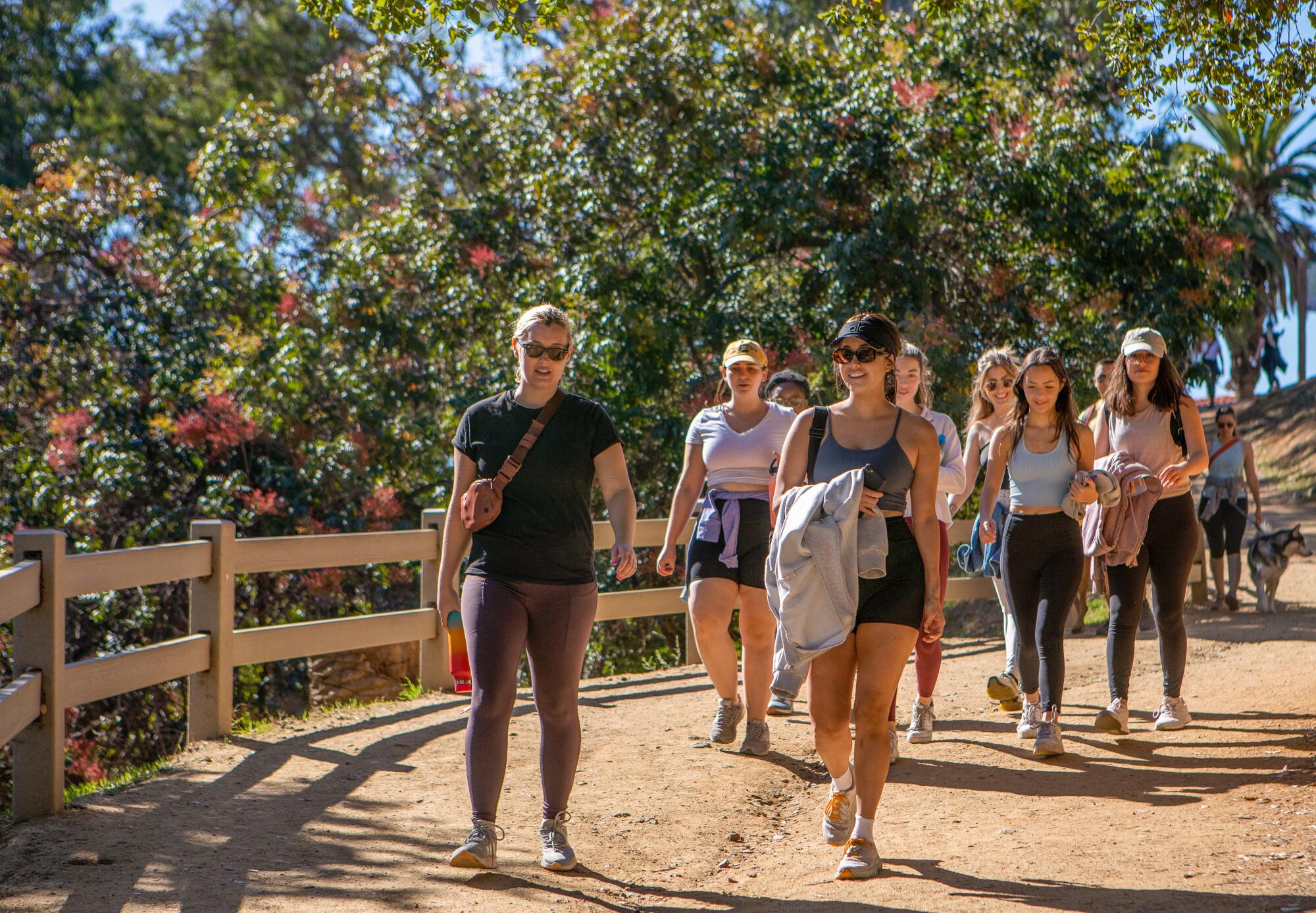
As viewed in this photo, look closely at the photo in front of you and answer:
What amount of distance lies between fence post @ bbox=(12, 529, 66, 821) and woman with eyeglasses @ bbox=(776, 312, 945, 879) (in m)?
3.05

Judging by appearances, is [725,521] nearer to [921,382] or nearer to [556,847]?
[921,382]

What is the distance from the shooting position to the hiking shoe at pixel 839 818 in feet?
15.1

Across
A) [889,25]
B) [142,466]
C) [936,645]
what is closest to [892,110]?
[889,25]

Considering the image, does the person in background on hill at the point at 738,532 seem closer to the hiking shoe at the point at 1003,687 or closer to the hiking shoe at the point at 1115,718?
the hiking shoe at the point at 1003,687

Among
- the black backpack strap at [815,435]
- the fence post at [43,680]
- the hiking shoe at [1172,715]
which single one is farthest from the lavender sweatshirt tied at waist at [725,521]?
the fence post at [43,680]

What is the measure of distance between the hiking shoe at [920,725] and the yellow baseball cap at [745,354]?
201 centimetres

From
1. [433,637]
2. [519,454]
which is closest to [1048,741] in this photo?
[519,454]

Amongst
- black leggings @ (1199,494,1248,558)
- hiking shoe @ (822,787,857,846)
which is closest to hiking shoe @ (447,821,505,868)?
hiking shoe @ (822,787,857,846)

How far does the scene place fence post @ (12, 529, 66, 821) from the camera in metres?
5.13

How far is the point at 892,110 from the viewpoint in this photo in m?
12.0

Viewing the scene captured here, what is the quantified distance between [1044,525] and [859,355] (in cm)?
215

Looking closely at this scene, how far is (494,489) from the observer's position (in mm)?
4480

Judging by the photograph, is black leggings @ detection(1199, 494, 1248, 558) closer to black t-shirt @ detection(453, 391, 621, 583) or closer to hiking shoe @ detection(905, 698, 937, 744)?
hiking shoe @ detection(905, 698, 937, 744)

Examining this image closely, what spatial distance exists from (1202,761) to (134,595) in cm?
940
